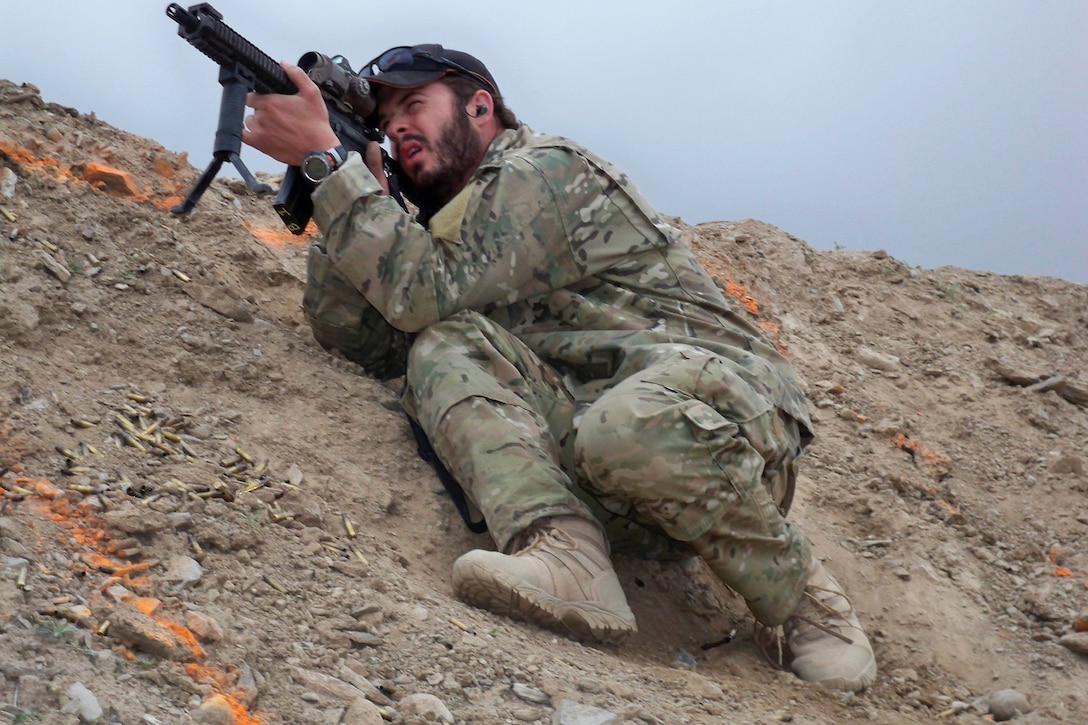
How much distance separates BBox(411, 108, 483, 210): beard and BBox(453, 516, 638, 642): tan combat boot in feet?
3.95

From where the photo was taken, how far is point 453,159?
3.80 metres

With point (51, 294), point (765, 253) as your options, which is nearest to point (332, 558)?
point (51, 294)

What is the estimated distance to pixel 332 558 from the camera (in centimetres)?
294

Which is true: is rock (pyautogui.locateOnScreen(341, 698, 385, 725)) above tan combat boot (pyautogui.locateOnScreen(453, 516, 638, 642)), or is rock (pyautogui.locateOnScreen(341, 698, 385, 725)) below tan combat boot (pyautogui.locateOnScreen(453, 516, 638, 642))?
below

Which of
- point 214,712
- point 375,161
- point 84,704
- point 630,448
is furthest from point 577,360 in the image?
point 84,704

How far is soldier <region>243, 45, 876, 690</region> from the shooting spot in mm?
3086

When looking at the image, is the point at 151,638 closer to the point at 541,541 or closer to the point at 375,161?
the point at 541,541

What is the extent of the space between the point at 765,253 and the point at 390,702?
165 inches

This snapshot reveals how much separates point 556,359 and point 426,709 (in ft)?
4.73

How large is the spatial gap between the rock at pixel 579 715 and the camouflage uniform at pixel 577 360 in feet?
2.27

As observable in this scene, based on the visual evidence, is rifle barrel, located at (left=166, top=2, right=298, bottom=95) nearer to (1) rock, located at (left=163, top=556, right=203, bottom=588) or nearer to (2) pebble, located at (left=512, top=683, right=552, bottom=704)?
(1) rock, located at (left=163, top=556, right=203, bottom=588)

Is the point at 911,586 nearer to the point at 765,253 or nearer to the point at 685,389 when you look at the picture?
the point at 685,389

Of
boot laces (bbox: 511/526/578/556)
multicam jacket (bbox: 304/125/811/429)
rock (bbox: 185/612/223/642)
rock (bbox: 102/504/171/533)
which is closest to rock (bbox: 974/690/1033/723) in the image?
multicam jacket (bbox: 304/125/811/429)

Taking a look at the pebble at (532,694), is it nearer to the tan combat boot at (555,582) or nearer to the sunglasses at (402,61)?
the tan combat boot at (555,582)
